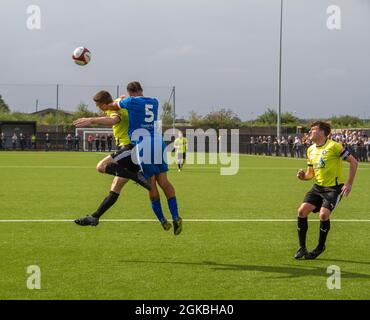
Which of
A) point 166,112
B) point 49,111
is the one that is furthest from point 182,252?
point 49,111

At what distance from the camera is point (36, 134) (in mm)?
69188

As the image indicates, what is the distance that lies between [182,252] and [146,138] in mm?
1789

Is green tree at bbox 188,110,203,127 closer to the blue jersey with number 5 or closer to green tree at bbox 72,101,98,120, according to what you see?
green tree at bbox 72,101,98,120

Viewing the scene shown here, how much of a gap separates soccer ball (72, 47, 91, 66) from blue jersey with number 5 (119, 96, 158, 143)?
2.61m

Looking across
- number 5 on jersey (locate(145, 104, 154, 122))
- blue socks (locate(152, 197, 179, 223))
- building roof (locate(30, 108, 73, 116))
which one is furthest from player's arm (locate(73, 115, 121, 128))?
building roof (locate(30, 108, 73, 116))

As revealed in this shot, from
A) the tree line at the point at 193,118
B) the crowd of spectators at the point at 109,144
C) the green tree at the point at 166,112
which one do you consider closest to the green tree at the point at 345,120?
the tree line at the point at 193,118

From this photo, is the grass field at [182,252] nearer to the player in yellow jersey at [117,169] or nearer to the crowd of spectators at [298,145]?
the player in yellow jersey at [117,169]

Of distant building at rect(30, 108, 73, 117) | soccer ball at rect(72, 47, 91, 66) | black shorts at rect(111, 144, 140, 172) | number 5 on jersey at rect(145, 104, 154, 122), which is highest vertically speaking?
soccer ball at rect(72, 47, 91, 66)

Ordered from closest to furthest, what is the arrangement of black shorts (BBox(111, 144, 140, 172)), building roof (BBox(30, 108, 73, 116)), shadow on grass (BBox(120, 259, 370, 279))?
shadow on grass (BBox(120, 259, 370, 279)) → black shorts (BBox(111, 144, 140, 172)) → building roof (BBox(30, 108, 73, 116))

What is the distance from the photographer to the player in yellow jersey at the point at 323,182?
891 centimetres

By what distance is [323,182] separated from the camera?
908cm

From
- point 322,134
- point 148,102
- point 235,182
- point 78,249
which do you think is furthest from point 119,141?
point 235,182

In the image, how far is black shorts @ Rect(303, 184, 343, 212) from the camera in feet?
29.3
